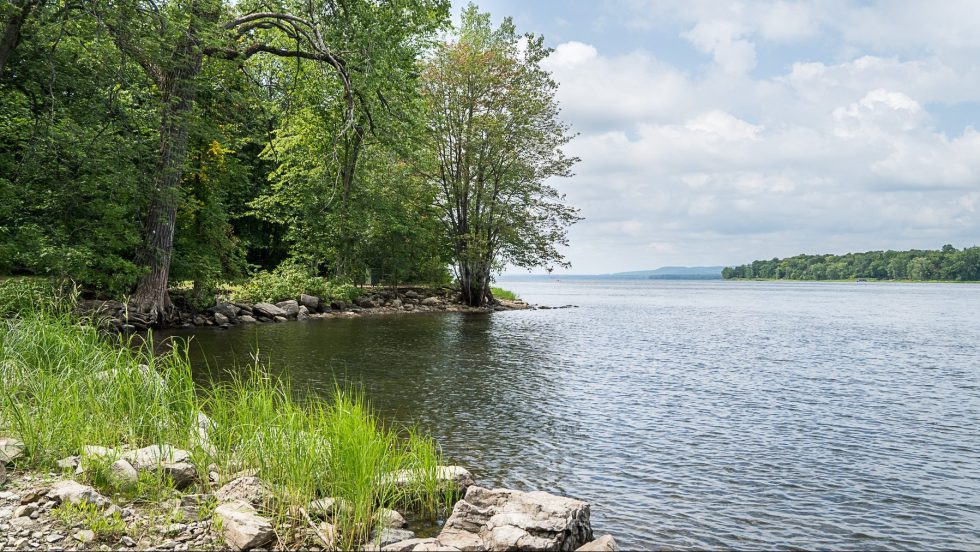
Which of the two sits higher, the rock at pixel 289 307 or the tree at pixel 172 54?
the tree at pixel 172 54

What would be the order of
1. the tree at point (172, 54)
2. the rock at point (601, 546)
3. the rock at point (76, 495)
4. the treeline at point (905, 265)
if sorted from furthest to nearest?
1. the treeline at point (905, 265)
2. the tree at point (172, 54)
3. the rock at point (76, 495)
4. the rock at point (601, 546)

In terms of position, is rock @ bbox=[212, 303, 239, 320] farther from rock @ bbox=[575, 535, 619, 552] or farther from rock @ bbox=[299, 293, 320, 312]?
rock @ bbox=[575, 535, 619, 552]

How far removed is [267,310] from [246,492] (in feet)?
83.1

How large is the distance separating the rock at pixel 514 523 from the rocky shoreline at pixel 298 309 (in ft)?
41.3

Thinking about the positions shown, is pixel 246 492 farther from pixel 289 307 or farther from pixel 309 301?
pixel 309 301

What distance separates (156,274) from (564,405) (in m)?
17.6

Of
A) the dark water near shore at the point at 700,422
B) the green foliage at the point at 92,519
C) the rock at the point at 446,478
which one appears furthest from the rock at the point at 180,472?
the dark water near shore at the point at 700,422

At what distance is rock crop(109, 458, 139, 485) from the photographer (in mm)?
6082

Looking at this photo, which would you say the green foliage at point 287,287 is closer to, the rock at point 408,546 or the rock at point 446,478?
the rock at point 446,478

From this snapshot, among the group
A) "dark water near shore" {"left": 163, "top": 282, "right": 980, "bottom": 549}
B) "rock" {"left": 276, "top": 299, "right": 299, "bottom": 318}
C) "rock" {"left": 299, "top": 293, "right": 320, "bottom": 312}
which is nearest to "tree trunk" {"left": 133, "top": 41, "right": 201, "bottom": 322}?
"dark water near shore" {"left": 163, "top": 282, "right": 980, "bottom": 549}

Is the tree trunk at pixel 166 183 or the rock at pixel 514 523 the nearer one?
the rock at pixel 514 523

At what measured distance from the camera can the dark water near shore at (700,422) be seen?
6.88 meters

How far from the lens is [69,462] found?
6.45 meters

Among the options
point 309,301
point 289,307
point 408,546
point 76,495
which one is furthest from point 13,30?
point 309,301
